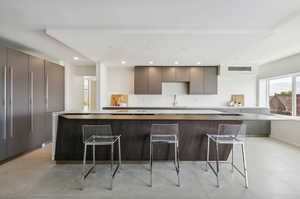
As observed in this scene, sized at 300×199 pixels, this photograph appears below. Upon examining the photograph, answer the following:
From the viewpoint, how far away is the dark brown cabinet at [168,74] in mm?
5352

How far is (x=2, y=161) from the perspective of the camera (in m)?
2.91

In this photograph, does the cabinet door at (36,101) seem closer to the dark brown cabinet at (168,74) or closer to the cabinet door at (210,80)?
the dark brown cabinet at (168,74)

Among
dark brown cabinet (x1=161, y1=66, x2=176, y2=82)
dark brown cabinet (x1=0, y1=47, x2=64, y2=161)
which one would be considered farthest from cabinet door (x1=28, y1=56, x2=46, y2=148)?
dark brown cabinet (x1=161, y1=66, x2=176, y2=82)

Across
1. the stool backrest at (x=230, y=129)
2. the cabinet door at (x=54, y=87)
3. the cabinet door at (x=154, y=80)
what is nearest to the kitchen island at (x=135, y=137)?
the stool backrest at (x=230, y=129)

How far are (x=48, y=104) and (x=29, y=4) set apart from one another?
2.64 m

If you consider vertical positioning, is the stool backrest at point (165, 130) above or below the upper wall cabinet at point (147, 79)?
below

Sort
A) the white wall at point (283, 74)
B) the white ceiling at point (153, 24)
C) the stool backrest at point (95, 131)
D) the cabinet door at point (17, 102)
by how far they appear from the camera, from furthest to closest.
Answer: the white wall at point (283, 74)
the cabinet door at point (17, 102)
the stool backrest at point (95, 131)
the white ceiling at point (153, 24)

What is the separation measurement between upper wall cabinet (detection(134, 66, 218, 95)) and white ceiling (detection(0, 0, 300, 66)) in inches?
68.5

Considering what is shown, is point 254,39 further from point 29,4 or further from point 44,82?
point 44,82

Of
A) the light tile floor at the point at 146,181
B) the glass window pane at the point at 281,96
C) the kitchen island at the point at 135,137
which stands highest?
the glass window pane at the point at 281,96

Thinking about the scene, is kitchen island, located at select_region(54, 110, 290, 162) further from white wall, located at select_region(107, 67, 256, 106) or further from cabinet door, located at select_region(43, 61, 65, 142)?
white wall, located at select_region(107, 67, 256, 106)

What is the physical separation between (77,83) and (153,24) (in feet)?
13.7

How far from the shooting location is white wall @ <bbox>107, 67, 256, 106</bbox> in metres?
5.74

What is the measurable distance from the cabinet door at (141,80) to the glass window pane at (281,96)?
13.9 ft
